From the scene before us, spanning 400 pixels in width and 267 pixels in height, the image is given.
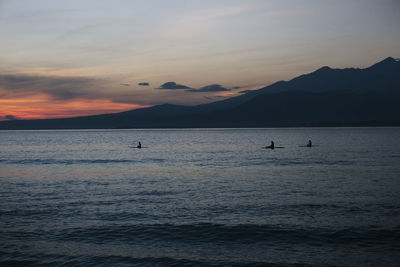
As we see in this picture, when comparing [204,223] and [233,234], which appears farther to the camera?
[204,223]

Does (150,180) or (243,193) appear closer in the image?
(243,193)

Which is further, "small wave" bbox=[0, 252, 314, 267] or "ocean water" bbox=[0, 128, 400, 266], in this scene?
"ocean water" bbox=[0, 128, 400, 266]

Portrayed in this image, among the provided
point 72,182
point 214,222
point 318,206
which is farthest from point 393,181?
point 72,182

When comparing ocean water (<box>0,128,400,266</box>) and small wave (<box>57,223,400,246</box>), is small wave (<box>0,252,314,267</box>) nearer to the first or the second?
ocean water (<box>0,128,400,266</box>)

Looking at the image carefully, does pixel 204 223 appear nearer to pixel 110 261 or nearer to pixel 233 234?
pixel 233 234

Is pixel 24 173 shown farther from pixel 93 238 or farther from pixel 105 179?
pixel 93 238

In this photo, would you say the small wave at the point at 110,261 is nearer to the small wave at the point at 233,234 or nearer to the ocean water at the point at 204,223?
the ocean water at the point at 204,223

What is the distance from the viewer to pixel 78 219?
62.4 feet

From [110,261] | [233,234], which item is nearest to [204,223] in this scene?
[233,234]

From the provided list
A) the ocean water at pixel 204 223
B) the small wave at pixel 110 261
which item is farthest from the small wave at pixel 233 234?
the small wave at pixel 110 261

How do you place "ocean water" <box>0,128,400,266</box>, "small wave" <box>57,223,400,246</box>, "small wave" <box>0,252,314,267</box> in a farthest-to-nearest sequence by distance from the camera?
"small wave" <box>57,223,400,246</box>, "ocean water" <box>0,128,400,266</box>, "small wave" <box>0,252,314,267</box>

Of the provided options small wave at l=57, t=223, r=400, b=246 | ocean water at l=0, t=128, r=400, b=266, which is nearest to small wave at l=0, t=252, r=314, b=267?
ocean water at l=0, t=128, r=400, b=266

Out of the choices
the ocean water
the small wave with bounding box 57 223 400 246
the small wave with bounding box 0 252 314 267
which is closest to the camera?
the small wave with bounding box 0 252 314 267

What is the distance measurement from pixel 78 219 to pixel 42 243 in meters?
3.69
